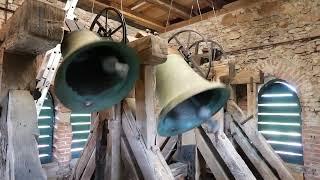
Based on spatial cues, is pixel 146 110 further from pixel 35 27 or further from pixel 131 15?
pixel 131 15

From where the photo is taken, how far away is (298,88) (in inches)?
145

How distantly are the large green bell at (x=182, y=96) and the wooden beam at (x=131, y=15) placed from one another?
3212 mm

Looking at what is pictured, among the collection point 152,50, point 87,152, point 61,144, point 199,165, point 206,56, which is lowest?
point 61,144

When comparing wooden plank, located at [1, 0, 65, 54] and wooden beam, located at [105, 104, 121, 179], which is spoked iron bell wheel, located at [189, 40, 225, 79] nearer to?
wooden beam, located at [105, 104, 121, 179]

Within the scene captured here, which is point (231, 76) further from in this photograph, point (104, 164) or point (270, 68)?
point (270, 68)

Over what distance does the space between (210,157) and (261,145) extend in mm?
759

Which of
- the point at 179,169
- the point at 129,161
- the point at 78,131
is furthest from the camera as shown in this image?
the point at 78,131

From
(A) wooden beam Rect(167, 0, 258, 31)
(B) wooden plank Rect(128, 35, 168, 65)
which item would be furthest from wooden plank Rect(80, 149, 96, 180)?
(A) wooden beam Rect(167, 0, 258, 31)

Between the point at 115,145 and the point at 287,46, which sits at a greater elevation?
the point at 287,46

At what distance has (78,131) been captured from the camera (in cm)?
433

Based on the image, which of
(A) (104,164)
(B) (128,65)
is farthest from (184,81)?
(A) (104,164)

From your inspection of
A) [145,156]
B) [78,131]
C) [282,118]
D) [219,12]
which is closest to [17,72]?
[145,156]

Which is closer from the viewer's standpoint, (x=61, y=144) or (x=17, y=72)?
(x=17, y=72)

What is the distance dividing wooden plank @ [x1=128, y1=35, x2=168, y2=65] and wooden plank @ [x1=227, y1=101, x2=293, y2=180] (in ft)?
5.03
